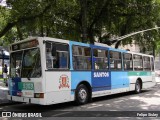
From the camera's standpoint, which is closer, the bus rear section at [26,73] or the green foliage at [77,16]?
the bus rear section at [26,73]

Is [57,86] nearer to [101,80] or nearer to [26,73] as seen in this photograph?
[26,73]

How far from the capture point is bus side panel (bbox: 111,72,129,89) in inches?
592

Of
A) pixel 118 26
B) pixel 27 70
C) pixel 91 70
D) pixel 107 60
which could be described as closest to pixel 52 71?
pixel 27 70

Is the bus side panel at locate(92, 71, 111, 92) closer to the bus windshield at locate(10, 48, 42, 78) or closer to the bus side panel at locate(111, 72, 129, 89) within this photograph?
the bus side panel at locate(111, 72, 129, 89)

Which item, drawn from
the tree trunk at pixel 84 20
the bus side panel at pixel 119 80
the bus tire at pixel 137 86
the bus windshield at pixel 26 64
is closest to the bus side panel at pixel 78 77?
the bus windshield at pixel 26 64

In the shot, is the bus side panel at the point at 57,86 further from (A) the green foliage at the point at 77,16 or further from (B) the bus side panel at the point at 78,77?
(A) the green foliage at the point at 77,16

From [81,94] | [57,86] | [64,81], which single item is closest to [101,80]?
[81,94]

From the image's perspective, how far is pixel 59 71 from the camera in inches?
447

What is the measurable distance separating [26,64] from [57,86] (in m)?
1.54

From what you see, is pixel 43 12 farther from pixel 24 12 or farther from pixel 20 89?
pixel 20 89

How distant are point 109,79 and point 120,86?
146cm

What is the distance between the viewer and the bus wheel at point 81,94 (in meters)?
12.5

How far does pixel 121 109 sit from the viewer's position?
37.4ft

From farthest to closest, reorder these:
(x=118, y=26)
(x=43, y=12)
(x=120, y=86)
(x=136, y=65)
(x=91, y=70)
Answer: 1. (x=118, y=26)
2. (x=43, y=12)
3. (x=136, y=65)
4. (x=120, y=86)
5. (x=91, y=70)
